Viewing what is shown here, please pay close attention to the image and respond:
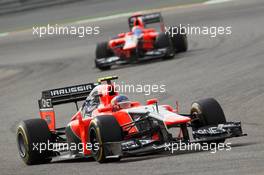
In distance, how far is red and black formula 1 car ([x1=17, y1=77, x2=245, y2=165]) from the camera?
1216 centimetres

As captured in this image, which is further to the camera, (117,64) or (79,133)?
(117,64)

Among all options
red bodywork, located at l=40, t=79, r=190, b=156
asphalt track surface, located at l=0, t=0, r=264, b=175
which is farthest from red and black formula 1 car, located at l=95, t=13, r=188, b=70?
red bodywork, located at l=40, t=79, r=190, b=156

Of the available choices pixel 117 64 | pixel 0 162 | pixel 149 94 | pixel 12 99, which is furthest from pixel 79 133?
pixel 117 64

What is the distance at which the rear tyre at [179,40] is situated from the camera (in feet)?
92.5

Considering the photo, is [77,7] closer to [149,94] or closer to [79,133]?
[149,94]

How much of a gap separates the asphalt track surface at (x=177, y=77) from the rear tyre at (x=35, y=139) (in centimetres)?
27

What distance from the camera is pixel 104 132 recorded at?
476 inches

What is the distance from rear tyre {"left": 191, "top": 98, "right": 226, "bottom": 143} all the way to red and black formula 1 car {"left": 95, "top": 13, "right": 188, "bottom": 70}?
13826 millimetres

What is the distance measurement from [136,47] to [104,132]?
14.9m

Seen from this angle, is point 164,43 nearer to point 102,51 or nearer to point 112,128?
point 102,51

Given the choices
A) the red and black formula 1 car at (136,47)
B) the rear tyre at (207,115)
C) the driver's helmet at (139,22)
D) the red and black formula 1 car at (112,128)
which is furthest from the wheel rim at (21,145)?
the driver's helmet at (139,22)

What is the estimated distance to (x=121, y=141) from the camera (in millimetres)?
12094

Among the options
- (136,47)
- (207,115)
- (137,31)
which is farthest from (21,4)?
(207,115)

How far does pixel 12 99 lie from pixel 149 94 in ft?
14.2
